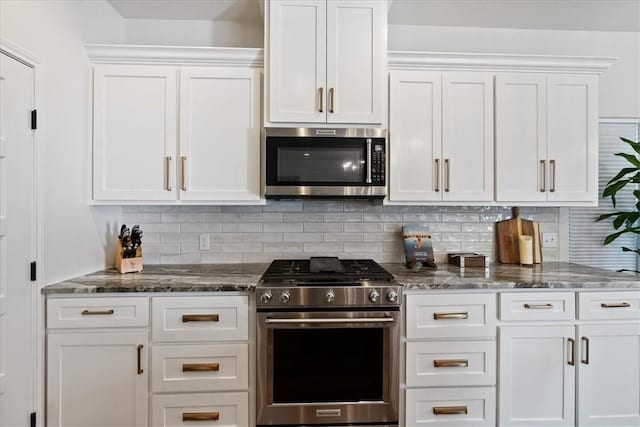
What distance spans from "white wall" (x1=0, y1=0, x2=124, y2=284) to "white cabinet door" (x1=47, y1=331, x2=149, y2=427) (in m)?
0.39

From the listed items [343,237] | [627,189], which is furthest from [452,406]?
[627,189]

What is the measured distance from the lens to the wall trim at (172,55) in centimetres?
215

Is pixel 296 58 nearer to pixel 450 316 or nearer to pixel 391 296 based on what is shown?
pixel 391 296

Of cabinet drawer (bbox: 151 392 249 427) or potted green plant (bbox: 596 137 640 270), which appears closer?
cabinet drawer (bbox: 151 392 249 427)

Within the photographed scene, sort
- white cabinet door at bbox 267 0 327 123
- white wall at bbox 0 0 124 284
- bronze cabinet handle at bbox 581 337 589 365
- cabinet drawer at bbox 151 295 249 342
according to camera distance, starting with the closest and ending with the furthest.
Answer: white wall at bbox 0 0 124 284 < cabinet drawer at bbox 151 295 249 342 < bronze cabinet handle at bbox 581 337 589 365 < white cabinet door at bbox 267 0 327 123

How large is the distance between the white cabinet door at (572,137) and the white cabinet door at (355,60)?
3.78ft

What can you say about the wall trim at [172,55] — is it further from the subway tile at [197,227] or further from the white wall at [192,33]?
the subway tile at [197,227]

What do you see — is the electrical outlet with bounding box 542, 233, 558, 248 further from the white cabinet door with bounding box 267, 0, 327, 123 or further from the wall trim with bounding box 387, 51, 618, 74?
the white cabinet door with bounding box 267, 0, 327, 123

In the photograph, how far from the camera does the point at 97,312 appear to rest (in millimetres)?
1835

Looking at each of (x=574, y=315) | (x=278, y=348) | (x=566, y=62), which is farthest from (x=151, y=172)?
(x=566, y=62)

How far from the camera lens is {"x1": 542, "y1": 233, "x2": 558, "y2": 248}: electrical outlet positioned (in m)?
2.71

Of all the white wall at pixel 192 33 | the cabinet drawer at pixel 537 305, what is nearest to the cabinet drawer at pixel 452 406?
the cabinet drawer at pixel 537 305

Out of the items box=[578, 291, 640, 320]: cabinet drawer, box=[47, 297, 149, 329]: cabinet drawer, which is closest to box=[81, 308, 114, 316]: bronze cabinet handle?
box=[47, 297, 149, 329]: cabinet drawer

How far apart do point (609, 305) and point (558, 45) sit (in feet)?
→ 6.32
